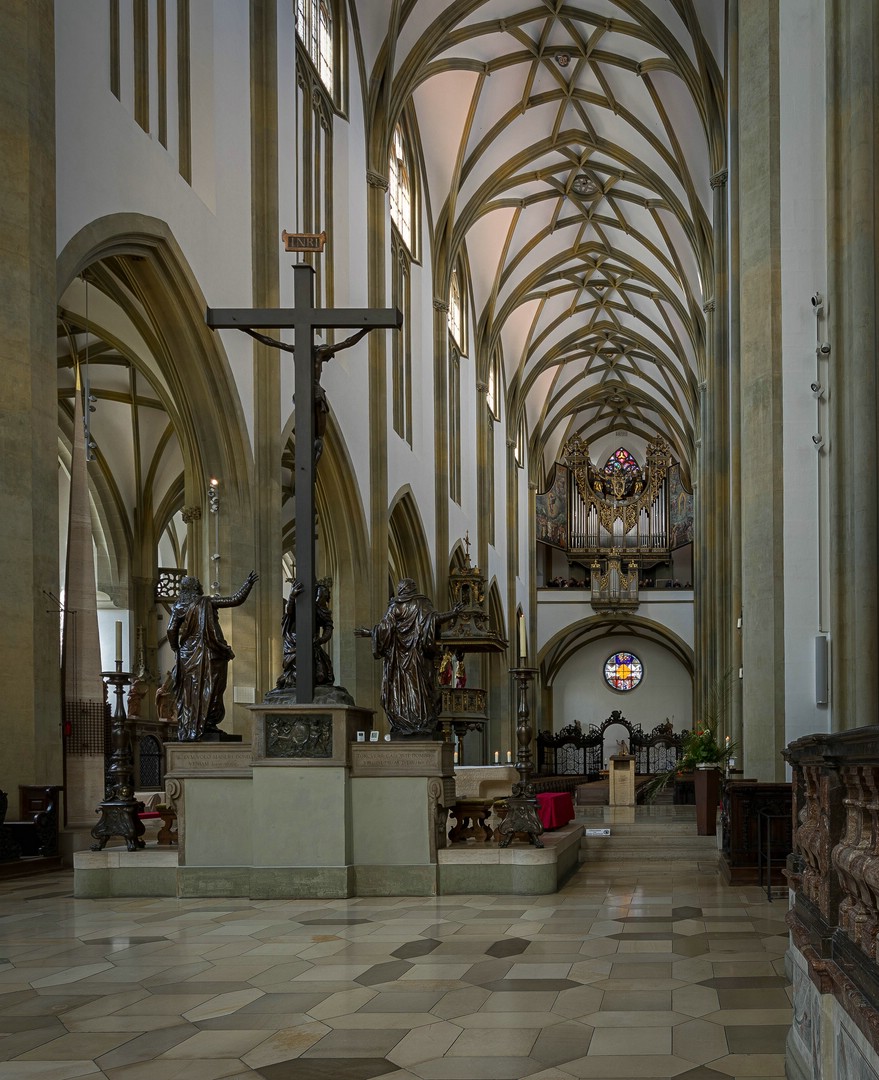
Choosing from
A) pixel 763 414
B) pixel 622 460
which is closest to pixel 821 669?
pixel 763 414

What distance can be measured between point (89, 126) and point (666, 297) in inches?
902

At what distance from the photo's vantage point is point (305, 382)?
340 inches

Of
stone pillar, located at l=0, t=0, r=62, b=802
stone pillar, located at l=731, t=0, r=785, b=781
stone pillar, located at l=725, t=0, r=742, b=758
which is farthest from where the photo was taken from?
stone pillar, located at l=725, t=0, r=742, b=758

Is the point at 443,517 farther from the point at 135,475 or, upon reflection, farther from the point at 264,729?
the point at 264,729

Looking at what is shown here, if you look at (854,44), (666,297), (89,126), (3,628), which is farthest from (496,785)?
(666,297)

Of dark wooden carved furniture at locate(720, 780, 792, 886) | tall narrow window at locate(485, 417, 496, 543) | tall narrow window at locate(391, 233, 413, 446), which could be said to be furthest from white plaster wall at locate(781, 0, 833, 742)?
tall narrow window at locate(485, 417, 496, 543)

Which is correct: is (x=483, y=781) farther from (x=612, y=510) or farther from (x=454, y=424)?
(x=612, y=510)

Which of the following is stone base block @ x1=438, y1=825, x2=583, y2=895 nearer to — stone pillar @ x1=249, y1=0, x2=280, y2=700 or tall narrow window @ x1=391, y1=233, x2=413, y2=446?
stone pillar @ x1=249, y1=0, x2=280, y2=700

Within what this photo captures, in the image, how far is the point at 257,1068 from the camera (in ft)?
12.7

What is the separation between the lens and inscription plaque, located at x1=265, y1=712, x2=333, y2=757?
8.15m

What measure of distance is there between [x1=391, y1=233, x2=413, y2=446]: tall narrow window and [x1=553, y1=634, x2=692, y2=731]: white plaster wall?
2232 centimetres

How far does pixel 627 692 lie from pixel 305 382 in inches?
1420

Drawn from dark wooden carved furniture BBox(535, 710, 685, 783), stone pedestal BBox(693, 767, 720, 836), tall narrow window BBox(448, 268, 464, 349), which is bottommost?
dark wooden carved furniture BBox(535, 710, 685, 783)

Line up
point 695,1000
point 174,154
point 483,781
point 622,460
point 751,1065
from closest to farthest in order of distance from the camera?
point 751,1065
point 695,1000
point 174,154
point 483,781
point 622,460
